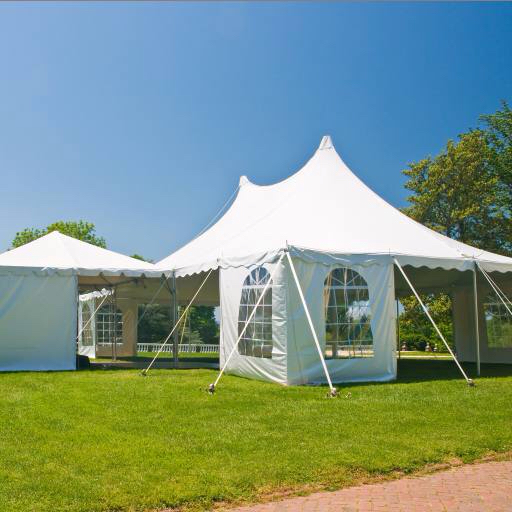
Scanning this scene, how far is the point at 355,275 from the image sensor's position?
9.39 metres

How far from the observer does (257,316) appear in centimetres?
973

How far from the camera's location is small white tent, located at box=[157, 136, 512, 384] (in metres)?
8.98

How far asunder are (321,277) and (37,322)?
20.1ft

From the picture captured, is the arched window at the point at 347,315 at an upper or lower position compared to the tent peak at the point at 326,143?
lower

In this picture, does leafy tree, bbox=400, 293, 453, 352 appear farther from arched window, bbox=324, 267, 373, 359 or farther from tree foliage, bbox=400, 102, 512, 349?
arched window, bbox=324, 267, 373, 359

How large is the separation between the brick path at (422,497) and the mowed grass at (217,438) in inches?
8.4

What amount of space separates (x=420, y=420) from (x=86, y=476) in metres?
3.50

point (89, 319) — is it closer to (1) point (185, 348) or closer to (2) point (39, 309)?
(1) point (185, 348)

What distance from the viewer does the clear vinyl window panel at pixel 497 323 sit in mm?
13688

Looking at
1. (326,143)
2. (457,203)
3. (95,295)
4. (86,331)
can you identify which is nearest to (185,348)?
(86,331)

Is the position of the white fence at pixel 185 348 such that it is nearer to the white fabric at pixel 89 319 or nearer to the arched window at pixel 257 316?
the white fabric at pixel 89 319

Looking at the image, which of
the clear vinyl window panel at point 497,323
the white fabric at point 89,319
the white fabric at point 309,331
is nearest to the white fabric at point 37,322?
the white fabric at point 309,331

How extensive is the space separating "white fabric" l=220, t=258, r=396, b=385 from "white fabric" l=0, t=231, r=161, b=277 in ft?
13.4

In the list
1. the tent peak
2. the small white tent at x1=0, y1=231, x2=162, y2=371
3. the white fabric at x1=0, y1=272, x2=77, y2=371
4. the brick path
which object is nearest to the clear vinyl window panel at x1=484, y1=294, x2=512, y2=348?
the tent peak
